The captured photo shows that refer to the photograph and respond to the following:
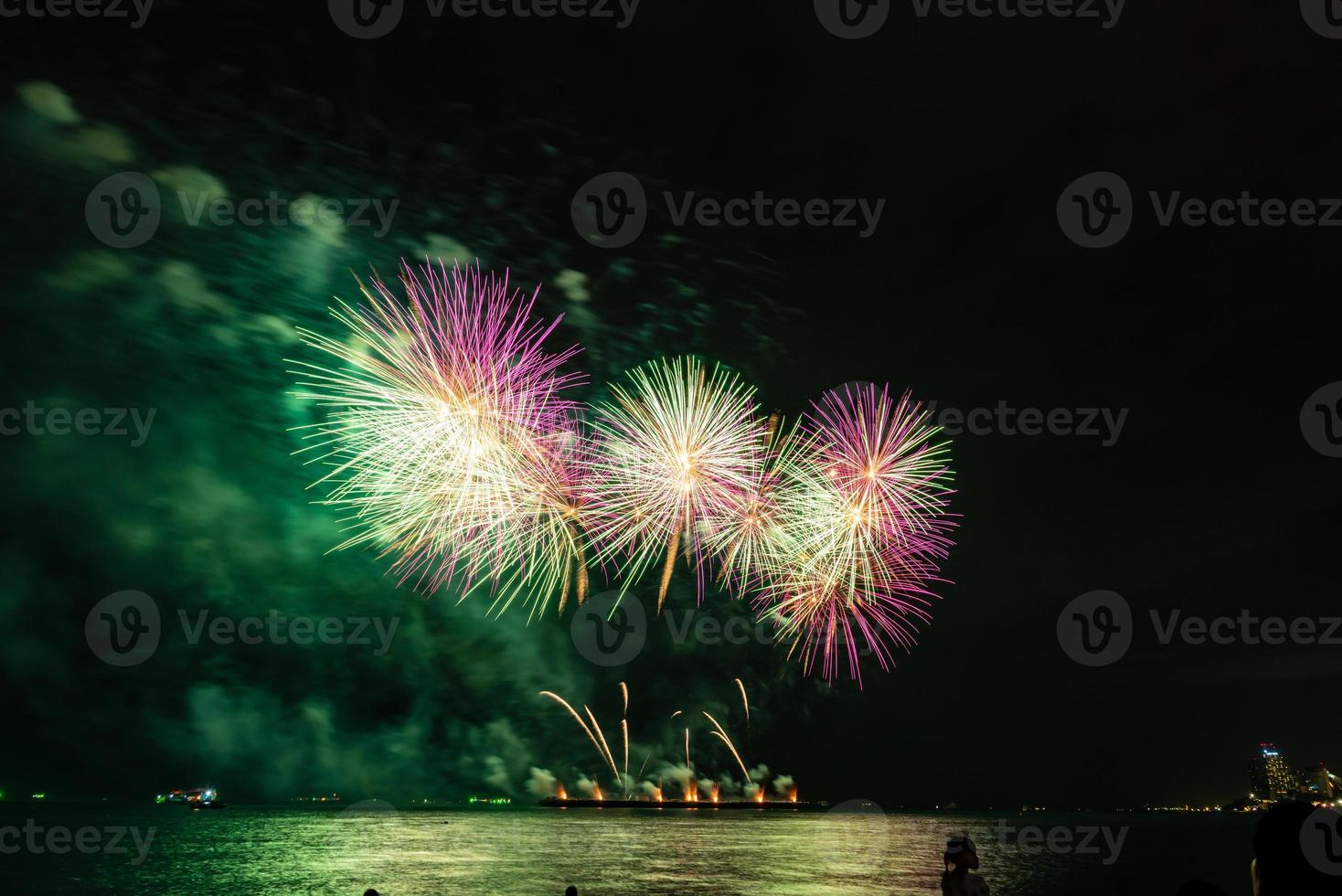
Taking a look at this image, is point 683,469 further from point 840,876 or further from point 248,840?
point 248,840

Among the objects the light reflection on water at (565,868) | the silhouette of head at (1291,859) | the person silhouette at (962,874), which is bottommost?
the light reflection on water at (565,868)

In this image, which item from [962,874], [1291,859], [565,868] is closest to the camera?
[1291,859]

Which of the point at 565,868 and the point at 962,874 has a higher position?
the point at 962,874

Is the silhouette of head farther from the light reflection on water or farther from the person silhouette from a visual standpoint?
the light reflection on water

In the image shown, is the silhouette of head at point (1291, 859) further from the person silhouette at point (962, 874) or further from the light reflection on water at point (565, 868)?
the light reflection on water at point (565, 868)

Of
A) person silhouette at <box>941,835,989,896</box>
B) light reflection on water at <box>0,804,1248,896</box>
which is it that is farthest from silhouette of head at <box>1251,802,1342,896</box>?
light reflection on water at <box>0,804,1248,896</box>

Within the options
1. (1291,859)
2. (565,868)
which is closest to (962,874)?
(1291,859)

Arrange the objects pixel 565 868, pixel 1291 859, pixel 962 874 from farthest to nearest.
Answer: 1. pixel 565 868
2. pixel 962 874
3. pixel 1291 859

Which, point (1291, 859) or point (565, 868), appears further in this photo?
point (565, 868)

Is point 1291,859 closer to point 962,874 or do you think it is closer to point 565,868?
point 962,874

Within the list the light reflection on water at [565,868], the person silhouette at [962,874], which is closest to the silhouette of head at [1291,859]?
the person silhouette at [962,874]
